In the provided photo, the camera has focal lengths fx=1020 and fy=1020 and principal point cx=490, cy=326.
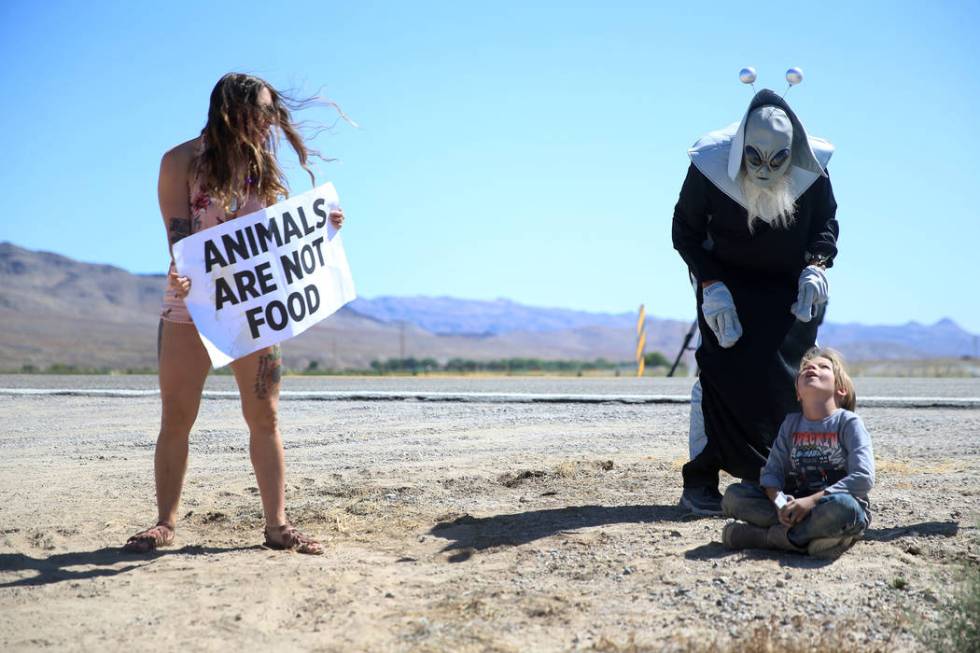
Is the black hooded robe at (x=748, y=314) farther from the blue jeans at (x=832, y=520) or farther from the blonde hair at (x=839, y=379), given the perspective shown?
the blue jeans at (x=832, y=520)

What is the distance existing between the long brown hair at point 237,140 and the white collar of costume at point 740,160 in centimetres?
233

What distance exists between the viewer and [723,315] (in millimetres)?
5438

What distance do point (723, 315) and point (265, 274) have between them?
2394 mm

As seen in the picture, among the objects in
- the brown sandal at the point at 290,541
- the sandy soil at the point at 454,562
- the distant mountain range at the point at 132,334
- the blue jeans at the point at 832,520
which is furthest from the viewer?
the distant mountain range at the point at 132,334

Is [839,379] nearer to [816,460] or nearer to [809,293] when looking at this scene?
[816,460]

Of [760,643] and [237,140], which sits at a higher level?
[237,140]

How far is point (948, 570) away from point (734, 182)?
2.28 m

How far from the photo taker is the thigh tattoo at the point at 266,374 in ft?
15.5

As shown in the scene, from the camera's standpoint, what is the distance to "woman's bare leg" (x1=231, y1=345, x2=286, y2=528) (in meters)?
4.73

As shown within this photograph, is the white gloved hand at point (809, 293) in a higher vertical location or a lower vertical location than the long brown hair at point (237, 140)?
lower

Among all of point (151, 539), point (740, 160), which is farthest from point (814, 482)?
point (151, 539)

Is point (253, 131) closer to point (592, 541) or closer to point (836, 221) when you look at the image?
point (592, 541)

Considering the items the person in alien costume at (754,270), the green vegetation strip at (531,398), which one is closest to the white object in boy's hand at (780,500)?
the person in alien costume at (754,270)

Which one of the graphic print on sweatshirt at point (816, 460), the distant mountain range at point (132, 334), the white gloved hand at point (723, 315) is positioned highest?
the distant mountain range at point (132, 334)
